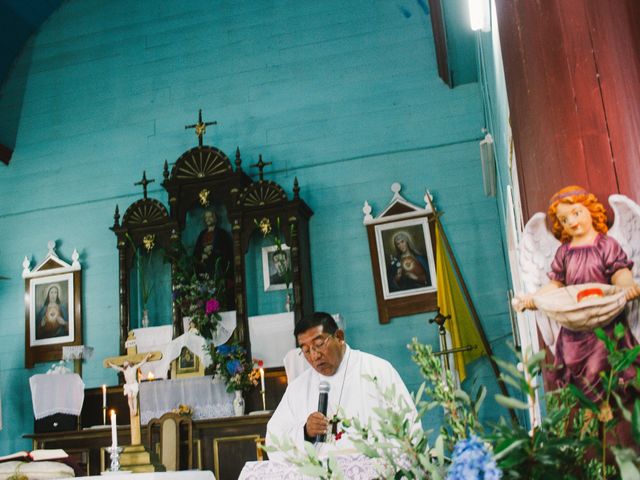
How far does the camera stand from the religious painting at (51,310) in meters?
9.03

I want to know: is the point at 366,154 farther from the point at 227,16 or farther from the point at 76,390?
the point at 76,390

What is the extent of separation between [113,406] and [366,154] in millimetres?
3865

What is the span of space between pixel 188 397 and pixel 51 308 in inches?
96.5

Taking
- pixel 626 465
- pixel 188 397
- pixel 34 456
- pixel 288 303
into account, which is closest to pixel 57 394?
pixel 188 397

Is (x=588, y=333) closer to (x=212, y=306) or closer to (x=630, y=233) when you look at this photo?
(x=630, y=233)

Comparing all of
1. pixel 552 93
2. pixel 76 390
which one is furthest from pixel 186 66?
pixel 552 93

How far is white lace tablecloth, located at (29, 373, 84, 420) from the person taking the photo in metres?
8.05

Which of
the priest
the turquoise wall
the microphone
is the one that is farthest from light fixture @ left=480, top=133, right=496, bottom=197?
the microphone

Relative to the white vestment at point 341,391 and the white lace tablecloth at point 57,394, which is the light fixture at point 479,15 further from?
the white lace tablecloth at point 57,394

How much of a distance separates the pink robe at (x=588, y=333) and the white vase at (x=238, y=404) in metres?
5.62

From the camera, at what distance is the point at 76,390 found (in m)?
8.12

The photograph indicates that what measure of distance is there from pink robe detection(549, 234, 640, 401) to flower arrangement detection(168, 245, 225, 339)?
602cm

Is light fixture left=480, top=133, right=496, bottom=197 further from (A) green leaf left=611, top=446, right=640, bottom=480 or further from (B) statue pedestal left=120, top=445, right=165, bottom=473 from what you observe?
(A) green leaf left=611, top=446, right=640, bottom=480

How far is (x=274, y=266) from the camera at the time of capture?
28.2ft
